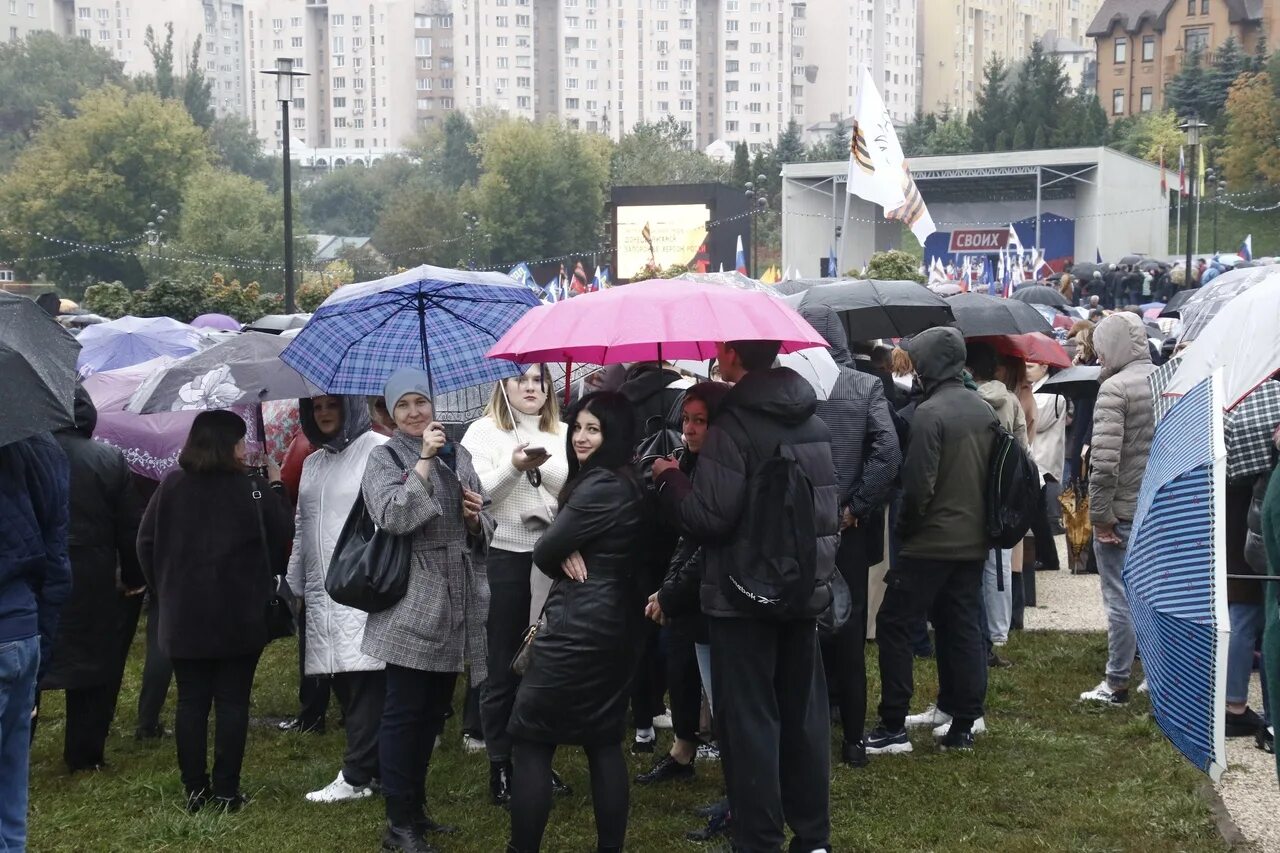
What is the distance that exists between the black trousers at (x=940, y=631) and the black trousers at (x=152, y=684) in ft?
11.0

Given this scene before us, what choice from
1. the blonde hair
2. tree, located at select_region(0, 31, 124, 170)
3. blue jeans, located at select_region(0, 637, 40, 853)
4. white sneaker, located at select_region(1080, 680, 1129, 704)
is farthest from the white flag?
tree, located at select_region(0, 31, 124, 170)

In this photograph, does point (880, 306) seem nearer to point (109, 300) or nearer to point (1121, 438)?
point (1121, 438)

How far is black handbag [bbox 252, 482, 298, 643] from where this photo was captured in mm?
5844

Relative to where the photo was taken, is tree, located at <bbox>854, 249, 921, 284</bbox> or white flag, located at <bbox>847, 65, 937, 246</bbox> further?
tree, located at <bbox>854, 249, 921, 284</bbox>

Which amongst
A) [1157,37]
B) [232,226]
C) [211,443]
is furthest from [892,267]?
[1157,37]

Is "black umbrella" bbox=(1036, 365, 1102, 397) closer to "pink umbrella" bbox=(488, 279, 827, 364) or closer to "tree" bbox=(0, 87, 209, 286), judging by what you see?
"pink umbrella" bbox=(488, 279, 827, 364)

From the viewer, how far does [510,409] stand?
614 cm

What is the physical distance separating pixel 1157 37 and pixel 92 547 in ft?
314

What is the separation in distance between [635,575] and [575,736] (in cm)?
55

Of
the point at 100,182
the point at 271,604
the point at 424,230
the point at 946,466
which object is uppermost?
the point at 100,182

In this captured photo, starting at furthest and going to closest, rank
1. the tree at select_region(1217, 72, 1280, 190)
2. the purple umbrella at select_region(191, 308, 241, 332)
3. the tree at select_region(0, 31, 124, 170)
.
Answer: the tree at select_region(0, 31, 124, 170)
the tree at select_region(1217, 72, 1280, 190)
the purple umbrella at select_region(191, 308, 241, 332)

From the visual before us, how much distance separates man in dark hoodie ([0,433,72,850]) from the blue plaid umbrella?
1433 mm

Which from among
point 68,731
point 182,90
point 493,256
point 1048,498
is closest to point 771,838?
point 68,731

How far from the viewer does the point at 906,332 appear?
329 inches
